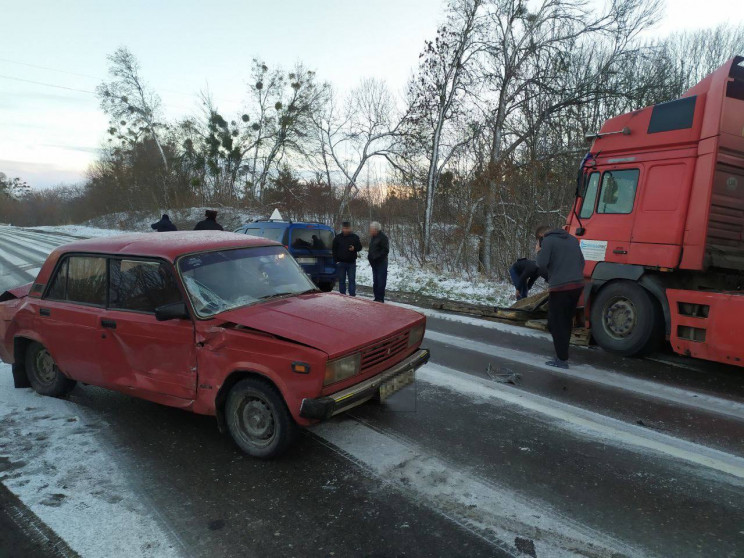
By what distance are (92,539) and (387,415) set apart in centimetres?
235

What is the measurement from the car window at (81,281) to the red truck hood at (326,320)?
4.52 ft

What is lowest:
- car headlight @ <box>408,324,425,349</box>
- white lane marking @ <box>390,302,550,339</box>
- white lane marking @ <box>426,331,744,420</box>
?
white lane marking @ <box>426,331,744,420</box>

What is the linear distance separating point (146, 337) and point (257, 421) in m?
1.15

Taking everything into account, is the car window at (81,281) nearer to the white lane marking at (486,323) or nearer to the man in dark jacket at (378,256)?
the white lane marking at (486,323)

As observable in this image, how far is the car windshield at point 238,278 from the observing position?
3.58 metres

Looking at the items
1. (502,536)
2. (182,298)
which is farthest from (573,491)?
(182,298)

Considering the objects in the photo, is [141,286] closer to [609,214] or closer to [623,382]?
[623,382]

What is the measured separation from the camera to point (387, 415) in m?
4.08

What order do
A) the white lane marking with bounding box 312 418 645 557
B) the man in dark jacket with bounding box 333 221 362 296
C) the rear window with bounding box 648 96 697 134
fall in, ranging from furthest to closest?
the man in dark jacket with bounding box 333 221 362 296
the rear window with bounding box 648 96 697 134
the white lane marking with bounding box 312 418 645 557

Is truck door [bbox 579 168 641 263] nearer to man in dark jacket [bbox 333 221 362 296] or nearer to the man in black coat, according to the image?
the man in black coat

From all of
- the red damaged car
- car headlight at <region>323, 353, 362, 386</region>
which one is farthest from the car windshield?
car headlight at <region>323, 353, 362, 386</region>

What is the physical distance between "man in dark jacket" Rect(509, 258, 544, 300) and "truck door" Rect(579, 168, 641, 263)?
8.19 ft

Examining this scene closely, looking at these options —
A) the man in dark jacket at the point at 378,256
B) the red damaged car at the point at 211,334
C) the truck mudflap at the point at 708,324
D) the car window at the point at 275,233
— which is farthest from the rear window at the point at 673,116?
the car window at the point at 275,233

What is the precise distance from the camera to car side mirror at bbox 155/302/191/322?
3348mm
